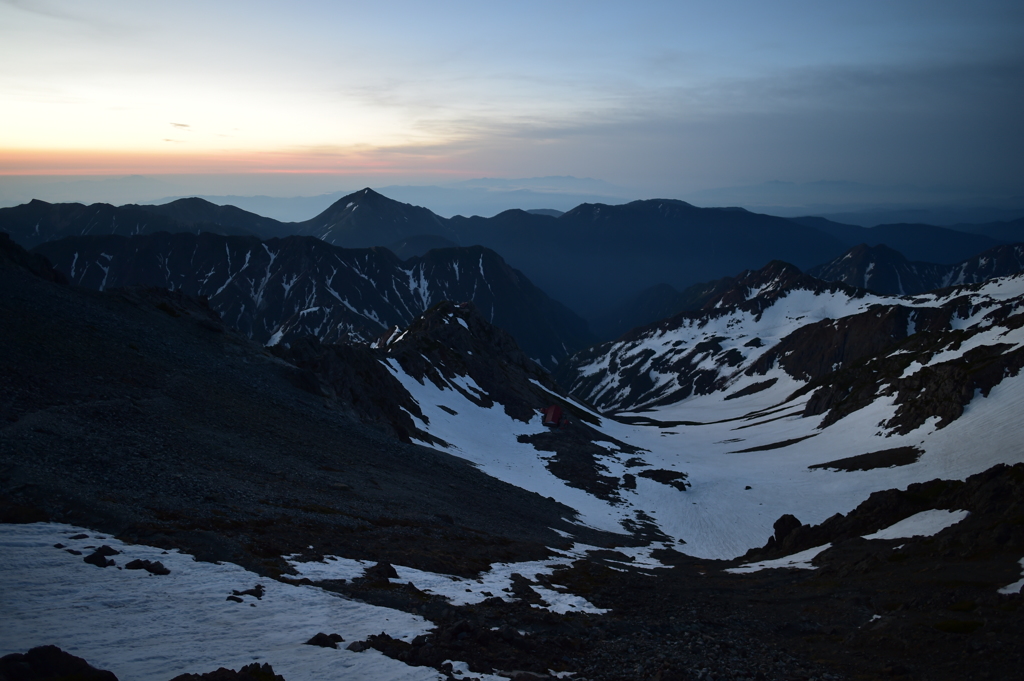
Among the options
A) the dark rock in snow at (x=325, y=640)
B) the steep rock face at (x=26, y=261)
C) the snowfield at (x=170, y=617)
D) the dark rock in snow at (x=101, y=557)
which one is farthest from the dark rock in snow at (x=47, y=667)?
the steep rock face at (x=26, y=261)

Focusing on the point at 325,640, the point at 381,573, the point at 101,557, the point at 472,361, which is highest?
the point at 101,557

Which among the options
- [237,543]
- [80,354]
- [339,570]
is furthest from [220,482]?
[80,354]

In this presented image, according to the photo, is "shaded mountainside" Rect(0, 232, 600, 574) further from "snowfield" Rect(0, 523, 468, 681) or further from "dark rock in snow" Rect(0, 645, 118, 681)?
"dark rock in snow" Rect(0, 645, 118, 681)

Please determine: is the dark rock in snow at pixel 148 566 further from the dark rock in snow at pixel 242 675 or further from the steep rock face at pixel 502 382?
the steep rock face at pixel 502 382

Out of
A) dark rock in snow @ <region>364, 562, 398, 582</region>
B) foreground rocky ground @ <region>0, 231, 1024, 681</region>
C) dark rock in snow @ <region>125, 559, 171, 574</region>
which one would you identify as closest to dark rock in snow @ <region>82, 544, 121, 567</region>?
dark rock in snow @ <region>125, 559, 171, 574</region>

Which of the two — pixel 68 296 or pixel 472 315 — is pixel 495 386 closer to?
pixel 472 315

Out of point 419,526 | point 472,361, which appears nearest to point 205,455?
point 419,526

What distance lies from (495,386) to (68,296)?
63.5m

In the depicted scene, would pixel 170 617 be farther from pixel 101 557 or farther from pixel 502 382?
pixel 502 382

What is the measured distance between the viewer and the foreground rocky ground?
66.6 feet

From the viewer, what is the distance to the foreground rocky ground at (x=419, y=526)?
20.3 metres

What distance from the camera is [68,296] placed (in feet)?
157

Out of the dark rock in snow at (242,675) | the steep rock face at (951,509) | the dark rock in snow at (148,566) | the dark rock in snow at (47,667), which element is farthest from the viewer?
the steep rock face at (951,509)

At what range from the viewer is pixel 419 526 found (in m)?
33.8
